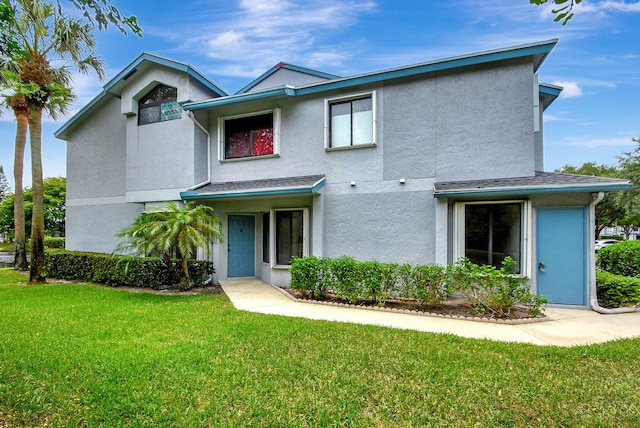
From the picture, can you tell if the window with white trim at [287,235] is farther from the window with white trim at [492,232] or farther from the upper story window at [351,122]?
the window with white trim at [492,232]

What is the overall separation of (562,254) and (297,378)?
8120 mm

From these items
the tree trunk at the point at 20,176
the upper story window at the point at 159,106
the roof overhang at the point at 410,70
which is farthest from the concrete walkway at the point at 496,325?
the tree trunk at the point at 20,176

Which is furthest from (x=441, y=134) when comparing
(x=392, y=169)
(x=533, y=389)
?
(x=533, y=389)

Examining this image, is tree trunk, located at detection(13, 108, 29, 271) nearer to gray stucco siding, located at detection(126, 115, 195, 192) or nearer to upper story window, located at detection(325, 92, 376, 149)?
gray stucco siding, located at detection(126, 115, 195, 192)

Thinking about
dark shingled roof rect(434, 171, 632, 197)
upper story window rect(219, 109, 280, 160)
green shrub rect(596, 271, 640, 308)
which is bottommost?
green shrub rect(596, 271, 640, 308)

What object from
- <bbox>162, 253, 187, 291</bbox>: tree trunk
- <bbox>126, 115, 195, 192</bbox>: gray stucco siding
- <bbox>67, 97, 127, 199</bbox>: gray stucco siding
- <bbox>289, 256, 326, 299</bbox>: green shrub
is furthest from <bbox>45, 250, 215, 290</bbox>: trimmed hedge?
<bbox>289, 256, 326, 299</bbox>: green shrub

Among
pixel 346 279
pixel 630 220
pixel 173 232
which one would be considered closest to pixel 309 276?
pixel 346 279

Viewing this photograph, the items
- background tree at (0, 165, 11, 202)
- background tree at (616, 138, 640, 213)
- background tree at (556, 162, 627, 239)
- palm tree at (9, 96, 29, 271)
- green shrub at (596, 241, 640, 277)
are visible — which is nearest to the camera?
green shrub at (596, 241, 640, 277)

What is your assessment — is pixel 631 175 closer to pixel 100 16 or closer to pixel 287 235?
pixel 287 235

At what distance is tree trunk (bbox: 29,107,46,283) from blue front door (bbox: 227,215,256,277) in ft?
23.0

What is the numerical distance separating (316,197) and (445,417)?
311 inches

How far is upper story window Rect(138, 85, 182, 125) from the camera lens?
1258cm

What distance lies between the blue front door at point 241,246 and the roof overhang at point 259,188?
4.96 ft

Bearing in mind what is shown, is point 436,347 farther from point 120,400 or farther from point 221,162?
point 221,162
